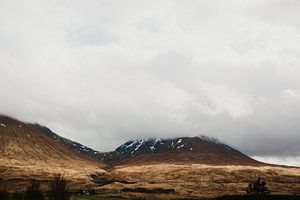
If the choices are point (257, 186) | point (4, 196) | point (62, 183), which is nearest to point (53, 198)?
point (62, 183)

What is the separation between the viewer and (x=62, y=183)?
19825cm

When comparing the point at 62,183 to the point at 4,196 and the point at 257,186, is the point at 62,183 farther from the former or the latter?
the point at 257,186

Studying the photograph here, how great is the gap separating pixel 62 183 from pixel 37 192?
36.6 feet

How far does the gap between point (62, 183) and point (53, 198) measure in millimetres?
7928

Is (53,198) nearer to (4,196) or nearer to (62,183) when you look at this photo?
(62,183)

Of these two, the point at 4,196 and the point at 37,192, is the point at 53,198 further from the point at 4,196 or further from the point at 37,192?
the point at 4,196

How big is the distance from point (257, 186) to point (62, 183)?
81.2 meters

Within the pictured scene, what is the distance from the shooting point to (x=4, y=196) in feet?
648

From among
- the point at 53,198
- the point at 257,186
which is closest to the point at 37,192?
the point at 53,198

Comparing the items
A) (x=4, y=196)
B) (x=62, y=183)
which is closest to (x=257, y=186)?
(x=62, y=183)

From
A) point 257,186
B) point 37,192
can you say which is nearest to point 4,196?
point 37,192

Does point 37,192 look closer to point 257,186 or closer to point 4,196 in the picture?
point 4,196

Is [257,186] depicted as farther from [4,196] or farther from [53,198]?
[4,196]

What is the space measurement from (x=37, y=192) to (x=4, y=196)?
45.0 ft
